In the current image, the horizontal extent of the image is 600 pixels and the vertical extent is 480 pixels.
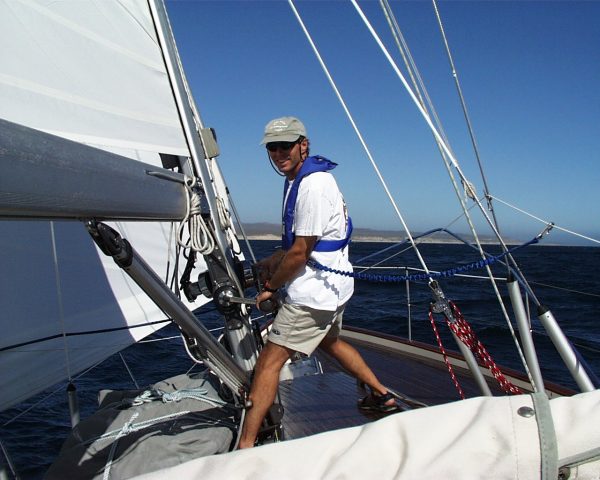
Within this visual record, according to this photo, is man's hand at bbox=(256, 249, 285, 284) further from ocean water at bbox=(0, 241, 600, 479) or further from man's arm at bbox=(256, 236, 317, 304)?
man's arm at bbox=(256, 236, 317, 304)

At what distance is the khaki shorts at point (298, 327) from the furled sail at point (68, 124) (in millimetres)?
537

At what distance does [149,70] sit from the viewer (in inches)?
92.1

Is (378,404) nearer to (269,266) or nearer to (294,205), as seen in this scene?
(269,266)

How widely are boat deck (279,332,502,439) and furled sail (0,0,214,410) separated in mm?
1115

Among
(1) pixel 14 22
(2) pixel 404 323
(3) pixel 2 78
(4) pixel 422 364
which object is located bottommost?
(2) pixel 404 323

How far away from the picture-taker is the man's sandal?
2.58 meters

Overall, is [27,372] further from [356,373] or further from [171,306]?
[356,373]

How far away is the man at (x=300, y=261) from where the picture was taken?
1996 mm

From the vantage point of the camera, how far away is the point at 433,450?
110cm

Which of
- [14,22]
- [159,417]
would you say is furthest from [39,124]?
[159,417]

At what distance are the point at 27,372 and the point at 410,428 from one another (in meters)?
2.27

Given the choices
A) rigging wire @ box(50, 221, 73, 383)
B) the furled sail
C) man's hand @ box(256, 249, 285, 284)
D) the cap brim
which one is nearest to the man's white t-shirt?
A: the cap brim

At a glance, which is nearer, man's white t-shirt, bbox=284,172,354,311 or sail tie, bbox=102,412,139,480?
sail tie, bbox=102,412,139,480

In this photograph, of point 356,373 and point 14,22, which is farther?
point 356,373
